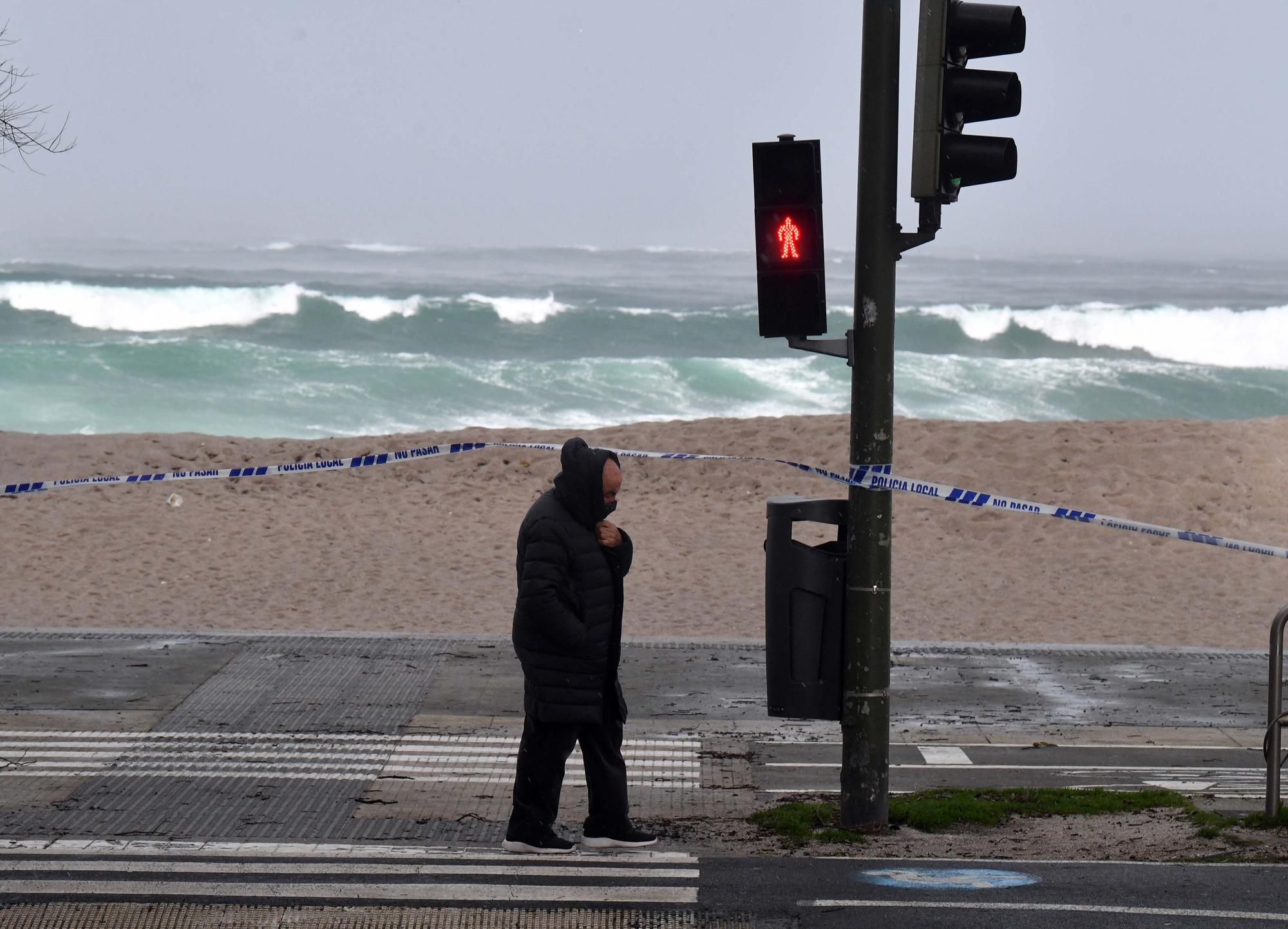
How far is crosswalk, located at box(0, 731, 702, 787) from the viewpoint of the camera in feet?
24.8

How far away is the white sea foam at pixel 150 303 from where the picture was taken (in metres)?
52.7

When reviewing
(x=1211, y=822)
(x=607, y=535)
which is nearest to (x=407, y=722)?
(x=607, y=535)

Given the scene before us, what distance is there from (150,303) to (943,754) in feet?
167

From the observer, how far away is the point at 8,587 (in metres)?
13.6

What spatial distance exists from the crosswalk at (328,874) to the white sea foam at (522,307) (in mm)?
48912

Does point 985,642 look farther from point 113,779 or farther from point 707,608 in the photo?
point 113,779

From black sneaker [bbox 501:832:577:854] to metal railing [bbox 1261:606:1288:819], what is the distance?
110 inches

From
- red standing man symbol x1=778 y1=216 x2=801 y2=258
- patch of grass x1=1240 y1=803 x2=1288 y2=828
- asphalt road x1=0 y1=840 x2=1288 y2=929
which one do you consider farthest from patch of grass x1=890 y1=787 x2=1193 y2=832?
red standing man symbol x1=778 y1=216 x2=801 y2=258

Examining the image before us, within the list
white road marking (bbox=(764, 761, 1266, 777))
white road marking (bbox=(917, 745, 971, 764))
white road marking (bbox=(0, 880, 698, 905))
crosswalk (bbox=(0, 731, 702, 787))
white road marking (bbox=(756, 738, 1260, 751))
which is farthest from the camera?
white road marking (bbox=(756, 738, 1260, 751))

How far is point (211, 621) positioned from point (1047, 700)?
21.5 feet

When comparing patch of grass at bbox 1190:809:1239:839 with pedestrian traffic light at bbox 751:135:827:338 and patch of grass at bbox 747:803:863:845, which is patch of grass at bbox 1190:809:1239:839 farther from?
pedestrian traffic light at bbox 751:135:827:338

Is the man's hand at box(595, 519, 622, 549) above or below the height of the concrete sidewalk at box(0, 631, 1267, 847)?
above

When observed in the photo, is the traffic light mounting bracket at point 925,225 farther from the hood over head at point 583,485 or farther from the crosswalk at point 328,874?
the crosswalk at point 328,874

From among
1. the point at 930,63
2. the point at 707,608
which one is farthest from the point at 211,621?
the point at 930,63
